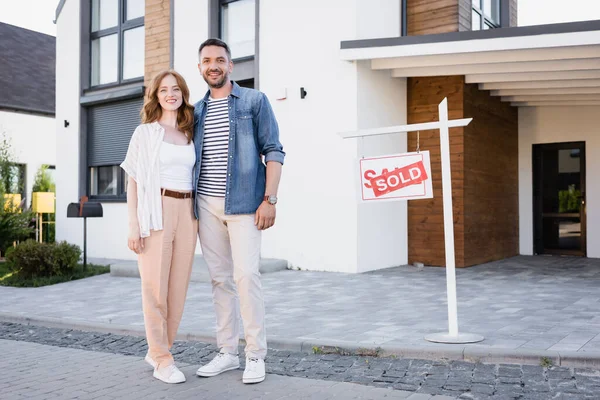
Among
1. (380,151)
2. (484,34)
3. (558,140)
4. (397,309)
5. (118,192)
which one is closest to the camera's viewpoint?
(397,309)

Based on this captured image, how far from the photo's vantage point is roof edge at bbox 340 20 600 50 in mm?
7270

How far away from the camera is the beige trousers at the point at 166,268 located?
12.9ft

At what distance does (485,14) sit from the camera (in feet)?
37.7

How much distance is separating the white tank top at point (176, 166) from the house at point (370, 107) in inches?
193

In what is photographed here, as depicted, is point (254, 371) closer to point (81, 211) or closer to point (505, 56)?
point (505, 56)

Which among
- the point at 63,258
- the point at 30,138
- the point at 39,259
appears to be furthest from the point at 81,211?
the point at 30,138

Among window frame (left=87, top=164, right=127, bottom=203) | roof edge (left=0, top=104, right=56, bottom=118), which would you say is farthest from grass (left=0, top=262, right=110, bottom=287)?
roof edge (left=0, top=104, right=56, bottom=118)

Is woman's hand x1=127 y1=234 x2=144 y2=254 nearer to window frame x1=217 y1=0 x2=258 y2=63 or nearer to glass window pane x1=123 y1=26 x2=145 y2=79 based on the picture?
window frame x1=217 y1=0 x2=258 y2=63

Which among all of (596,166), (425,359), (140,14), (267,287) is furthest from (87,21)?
(425,359)

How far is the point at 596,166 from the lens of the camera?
11.3m

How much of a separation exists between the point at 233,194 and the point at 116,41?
9.52 m

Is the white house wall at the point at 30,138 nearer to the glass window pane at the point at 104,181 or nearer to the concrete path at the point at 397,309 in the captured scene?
the glass window pane at the point at 104,181

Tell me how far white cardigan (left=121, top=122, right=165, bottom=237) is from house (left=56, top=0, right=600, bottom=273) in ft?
16.4

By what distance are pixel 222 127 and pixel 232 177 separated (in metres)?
0.32
